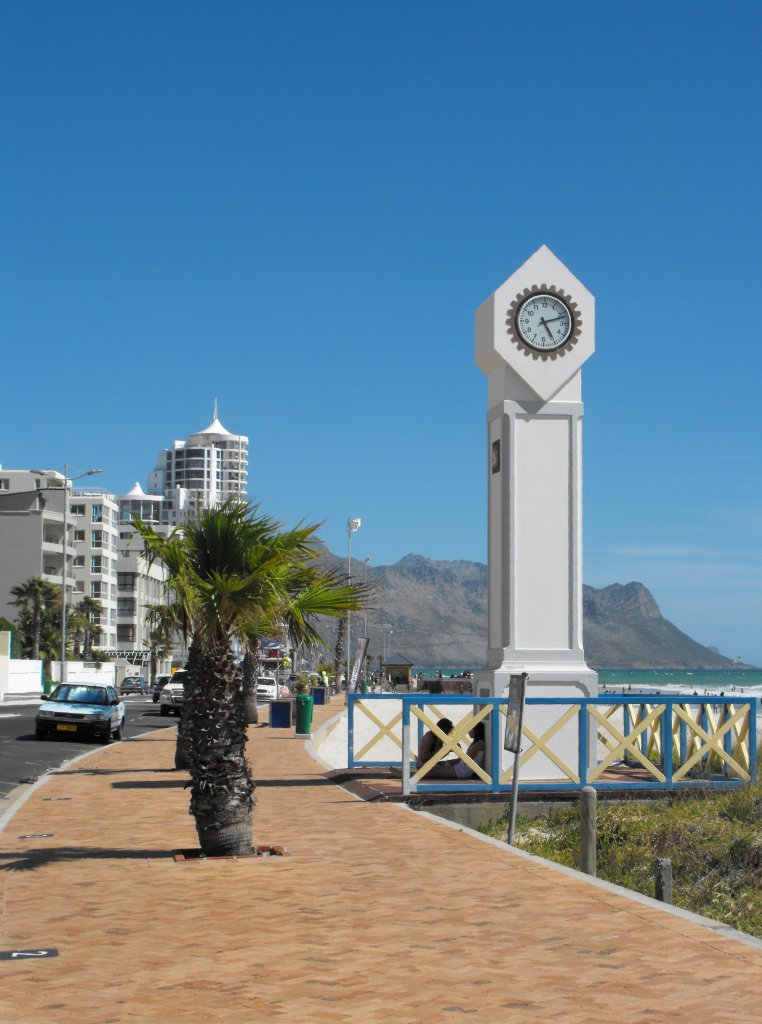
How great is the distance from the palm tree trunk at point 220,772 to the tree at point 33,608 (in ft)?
280

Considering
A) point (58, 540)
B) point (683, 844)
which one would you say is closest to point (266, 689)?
point (683, 844)

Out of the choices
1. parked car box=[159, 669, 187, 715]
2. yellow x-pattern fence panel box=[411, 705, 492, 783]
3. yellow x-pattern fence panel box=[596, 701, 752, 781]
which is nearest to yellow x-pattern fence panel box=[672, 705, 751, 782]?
yellow x-pattern fence panel box=[596, 701, 752, 781]

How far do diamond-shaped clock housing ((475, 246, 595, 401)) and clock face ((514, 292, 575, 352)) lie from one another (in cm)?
6

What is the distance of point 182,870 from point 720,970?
5.15 metres

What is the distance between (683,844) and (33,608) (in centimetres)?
8661

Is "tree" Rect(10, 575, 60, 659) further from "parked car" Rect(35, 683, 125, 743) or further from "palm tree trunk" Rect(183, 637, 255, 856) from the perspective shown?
"palm tree trunk" Rect(183, 637, 255, 856)

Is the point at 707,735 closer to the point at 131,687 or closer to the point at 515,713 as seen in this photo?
the point at 515,713

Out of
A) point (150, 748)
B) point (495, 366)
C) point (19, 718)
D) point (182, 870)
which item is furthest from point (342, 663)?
point (182, 870)

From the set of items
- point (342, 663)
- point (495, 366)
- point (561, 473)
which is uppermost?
point (495, 366)

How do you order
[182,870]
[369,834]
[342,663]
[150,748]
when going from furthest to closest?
[342,663], [150,748], [369,834], [182,870]

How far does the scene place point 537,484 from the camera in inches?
736

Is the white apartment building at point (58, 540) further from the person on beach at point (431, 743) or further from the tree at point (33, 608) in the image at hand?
the person on beach at point (431, 743)

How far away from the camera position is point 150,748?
28484 mm

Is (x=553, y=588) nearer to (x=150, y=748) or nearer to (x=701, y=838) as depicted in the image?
(x=701, y=838)
